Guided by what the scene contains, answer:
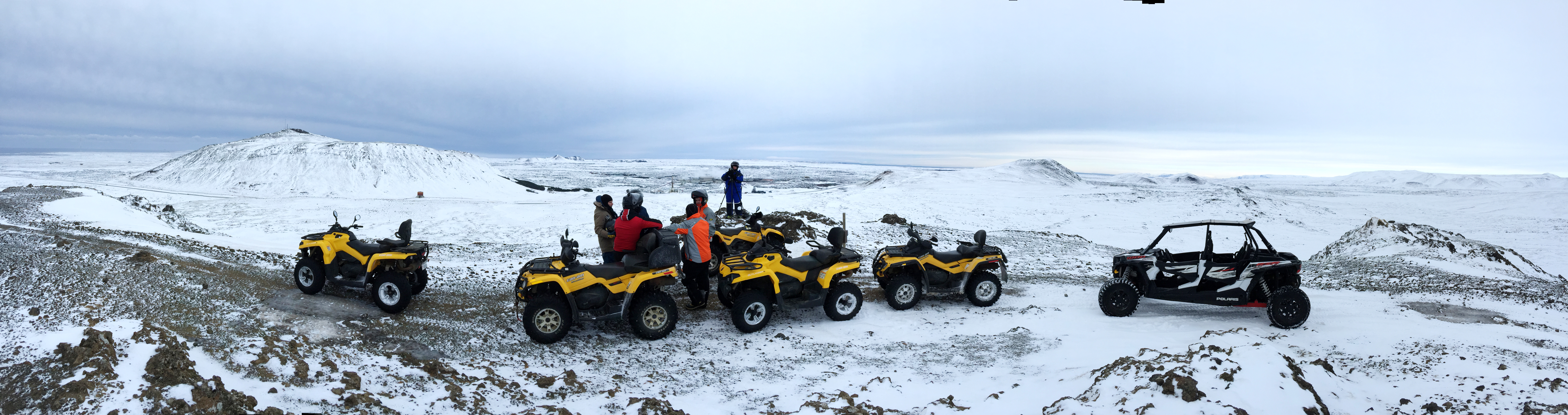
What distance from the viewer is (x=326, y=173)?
3161 centimetres

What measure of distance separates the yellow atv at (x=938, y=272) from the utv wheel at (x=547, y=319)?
3.98 meters

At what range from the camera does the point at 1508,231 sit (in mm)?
22219

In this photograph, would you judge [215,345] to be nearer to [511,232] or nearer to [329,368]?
[329,368]

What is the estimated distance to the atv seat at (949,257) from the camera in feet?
27.3

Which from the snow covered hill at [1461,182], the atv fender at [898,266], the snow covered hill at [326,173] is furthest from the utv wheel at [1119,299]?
the snow covered hill at [1461,182]

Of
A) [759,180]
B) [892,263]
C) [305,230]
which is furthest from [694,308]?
[759,180]

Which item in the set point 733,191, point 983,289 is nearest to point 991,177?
point 733,191

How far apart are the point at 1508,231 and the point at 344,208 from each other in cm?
3947

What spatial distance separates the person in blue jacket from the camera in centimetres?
1492

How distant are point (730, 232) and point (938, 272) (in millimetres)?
3111

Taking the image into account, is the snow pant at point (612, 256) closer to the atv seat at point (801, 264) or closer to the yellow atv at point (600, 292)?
the yellow atv at point (600, 292)

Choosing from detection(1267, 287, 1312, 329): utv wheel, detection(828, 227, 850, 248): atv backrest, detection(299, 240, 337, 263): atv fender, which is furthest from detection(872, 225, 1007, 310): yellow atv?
detection(299, 240, 337, 263): atv fender

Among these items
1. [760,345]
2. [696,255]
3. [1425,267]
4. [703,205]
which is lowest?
[760,345]

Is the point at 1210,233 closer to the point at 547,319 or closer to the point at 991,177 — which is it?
the point at 547,319
